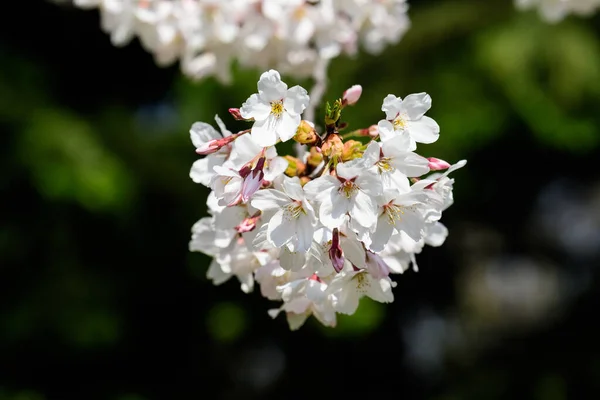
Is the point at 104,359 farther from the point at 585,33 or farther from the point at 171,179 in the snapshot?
the point at 585,33

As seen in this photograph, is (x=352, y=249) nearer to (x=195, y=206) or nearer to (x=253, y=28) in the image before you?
(x=253, y=28)

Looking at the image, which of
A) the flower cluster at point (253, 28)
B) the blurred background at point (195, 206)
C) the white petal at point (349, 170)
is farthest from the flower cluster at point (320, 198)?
the blurred background at point (195, 206)

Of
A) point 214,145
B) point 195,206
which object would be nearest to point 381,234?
point 214,145

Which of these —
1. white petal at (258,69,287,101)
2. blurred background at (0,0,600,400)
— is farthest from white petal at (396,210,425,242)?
blurred background at (0,0,600,400)

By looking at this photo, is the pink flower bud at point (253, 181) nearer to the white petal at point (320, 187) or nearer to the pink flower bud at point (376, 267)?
the white petal at point (320, 187)

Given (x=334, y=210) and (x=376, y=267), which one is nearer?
(x=334, y=210)

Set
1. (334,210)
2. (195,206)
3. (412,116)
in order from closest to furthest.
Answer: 1. (334,210)
2. (412,116)
3. (195,206)
